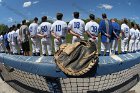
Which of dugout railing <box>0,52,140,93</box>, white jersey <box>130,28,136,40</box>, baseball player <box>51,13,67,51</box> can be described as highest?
baseball player <box>51,13,67,51</box>

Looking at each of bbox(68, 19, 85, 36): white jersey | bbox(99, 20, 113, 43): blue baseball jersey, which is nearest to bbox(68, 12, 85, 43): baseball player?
bbox(68, 19, 85, 36): white jersey

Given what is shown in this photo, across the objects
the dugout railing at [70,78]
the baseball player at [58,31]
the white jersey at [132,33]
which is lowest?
the dugout railing at [70,78]

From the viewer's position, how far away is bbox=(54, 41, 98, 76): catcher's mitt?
4938mm

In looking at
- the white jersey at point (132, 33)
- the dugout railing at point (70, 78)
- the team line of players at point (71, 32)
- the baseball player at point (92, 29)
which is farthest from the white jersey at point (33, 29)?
the white jersey at point (132, 33)

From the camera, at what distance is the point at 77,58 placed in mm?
5039

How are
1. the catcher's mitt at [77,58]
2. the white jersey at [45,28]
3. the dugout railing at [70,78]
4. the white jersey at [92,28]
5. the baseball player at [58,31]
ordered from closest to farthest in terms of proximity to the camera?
1. the catcher's mitt at [77,58]
2. the dugout railing at [70,78]
3. the baseball player at [58,31]
4. the white jersey at [92,28]
5. the white jersey at [45,28]

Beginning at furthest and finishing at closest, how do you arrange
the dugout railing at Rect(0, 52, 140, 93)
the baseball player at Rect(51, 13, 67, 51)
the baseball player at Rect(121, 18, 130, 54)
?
the baseball player at Rect(121, 18, 130, 54) < the baseball player at Rect(51, 13, 67, 51) < the dugout railing at Rect(0, 52, 140, 93)

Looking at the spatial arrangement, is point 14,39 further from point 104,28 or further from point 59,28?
point 104,28

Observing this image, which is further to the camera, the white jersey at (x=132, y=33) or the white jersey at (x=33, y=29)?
the white jersey at (x=132, y=33)

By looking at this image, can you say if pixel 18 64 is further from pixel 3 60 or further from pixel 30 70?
pixel 3 60

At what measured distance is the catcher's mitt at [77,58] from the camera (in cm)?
494

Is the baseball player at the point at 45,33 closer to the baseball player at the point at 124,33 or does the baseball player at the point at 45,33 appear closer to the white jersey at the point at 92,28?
the white jersey at the point at 92,28

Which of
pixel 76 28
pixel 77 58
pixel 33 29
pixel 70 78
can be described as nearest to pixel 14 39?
pixel 33 29

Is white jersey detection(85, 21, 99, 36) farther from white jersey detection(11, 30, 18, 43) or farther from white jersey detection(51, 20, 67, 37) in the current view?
white jersey detection(11, 30, 18, 43)
